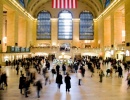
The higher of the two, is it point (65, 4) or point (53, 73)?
point (65, 4)

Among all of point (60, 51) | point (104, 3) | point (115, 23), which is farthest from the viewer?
point (60, 51)

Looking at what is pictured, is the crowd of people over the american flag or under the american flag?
under

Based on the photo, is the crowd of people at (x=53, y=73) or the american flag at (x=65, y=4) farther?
the american flag at (x=65, y=4)

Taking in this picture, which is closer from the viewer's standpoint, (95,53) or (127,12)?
(127,12)

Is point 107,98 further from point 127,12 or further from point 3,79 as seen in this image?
point 127,12

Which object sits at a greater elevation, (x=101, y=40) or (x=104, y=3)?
(x=104, y=3)

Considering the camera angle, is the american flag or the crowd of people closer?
the crowd of people

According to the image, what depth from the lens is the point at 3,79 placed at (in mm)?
12156

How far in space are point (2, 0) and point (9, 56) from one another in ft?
26.4

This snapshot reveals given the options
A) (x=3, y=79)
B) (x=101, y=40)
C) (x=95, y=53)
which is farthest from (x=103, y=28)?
(x=3, y=79)

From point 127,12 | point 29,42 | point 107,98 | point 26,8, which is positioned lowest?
point 107,98

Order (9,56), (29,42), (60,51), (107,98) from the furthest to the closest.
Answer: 1. (29,42)
2. (60,51)
3. (9,56)
4. (107,98)

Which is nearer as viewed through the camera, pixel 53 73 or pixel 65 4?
pixel 53 73

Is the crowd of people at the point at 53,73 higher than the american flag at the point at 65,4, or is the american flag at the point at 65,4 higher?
the american flag at the point at 65,4
